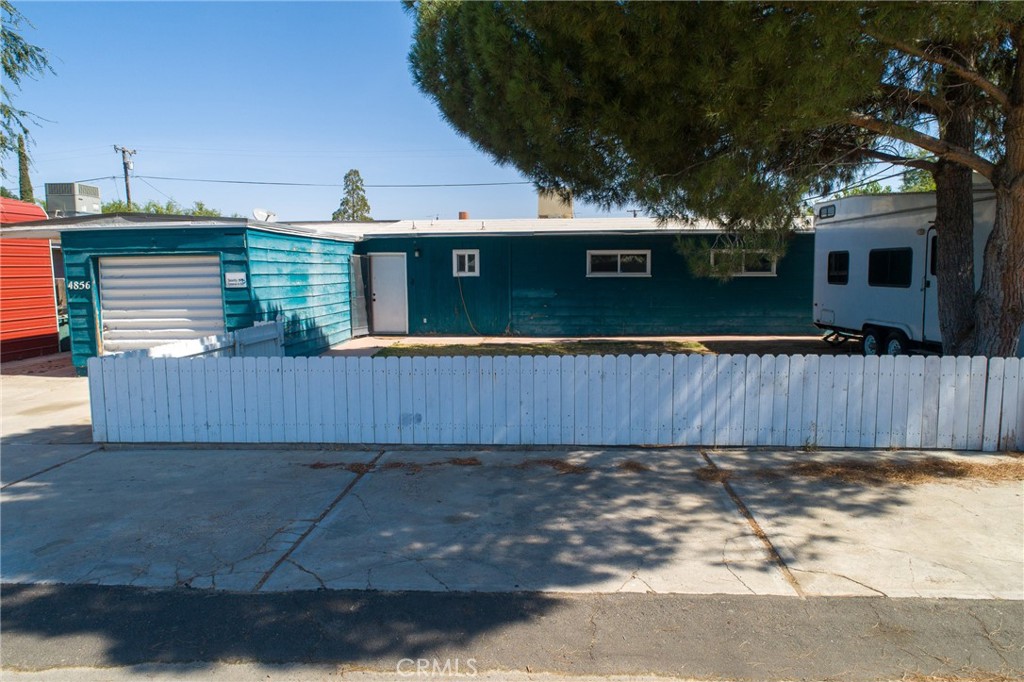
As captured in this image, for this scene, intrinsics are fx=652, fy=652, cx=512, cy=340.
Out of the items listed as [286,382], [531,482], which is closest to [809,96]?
[531,482]

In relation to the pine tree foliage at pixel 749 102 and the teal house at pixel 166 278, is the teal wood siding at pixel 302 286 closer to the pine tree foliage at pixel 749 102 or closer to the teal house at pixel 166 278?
the teal house at pixel 166 278

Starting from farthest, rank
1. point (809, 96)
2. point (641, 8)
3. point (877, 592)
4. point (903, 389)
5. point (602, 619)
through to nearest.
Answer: point (903, 389) → point (641, 8) → point (809, 96) → point (877, 592) → point (602, 619)

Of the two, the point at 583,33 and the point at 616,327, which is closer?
the point at 583,33

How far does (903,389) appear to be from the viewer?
686cm

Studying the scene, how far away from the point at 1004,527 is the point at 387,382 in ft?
18.8

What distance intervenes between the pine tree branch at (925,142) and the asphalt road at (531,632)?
4.61 m

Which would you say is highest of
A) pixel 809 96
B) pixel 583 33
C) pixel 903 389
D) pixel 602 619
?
pixel 583 33

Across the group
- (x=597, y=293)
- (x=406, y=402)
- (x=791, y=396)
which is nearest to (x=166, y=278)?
(x=406, y=402)

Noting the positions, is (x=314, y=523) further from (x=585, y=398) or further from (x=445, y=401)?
(x=585, y=398)

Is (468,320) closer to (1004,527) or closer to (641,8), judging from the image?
(641,8)

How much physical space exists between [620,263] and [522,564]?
41.4 feet

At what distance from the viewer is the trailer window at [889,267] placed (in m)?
10.6

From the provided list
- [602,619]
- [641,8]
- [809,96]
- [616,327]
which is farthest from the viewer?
[616,327]

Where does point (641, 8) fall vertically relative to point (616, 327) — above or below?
above
